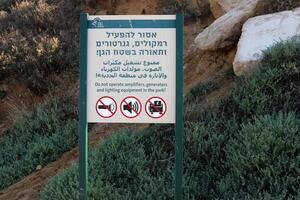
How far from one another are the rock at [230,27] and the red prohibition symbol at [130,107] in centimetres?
355

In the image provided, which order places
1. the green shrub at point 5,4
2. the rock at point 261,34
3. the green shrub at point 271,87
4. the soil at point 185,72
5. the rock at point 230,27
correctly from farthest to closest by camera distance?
the green shrub at point 5,4, the rock at point 230,27, the rock at point 261,34, the soil at point 185,72, the green shrub at point 271,87

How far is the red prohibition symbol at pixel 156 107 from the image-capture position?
4.21 meters

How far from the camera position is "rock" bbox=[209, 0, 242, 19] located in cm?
864

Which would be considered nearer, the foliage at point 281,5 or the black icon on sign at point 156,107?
the black icon on sign at point 156,107

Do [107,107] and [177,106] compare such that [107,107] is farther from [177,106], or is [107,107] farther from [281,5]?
[281,5]

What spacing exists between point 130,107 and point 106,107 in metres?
0.21

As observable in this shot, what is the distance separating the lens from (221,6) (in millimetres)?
9047

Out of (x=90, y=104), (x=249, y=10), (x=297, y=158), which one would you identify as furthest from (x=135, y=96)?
(x=249, y=10)

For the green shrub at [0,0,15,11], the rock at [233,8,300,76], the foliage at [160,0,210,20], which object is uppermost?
the green shrub at [0,0,15,11]

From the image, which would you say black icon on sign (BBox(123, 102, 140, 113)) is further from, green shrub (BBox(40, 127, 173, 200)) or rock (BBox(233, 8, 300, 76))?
rock (BBox(233, 8, 300, 76))

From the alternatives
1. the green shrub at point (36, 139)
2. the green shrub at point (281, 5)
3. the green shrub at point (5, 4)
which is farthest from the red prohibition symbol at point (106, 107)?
the green shrub at point (5, 4)

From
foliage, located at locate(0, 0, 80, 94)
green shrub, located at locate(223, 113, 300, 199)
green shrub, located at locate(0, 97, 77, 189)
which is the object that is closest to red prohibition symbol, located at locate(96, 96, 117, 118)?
green shrub, located at locate(223, 113, 300, 199)

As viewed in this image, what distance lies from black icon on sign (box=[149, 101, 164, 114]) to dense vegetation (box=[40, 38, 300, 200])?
0.93 metres

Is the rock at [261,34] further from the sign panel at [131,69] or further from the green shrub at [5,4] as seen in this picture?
the green shrub at [5,4]
